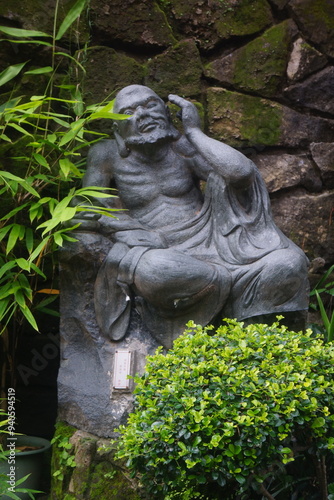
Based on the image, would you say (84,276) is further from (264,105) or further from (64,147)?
(264,105)

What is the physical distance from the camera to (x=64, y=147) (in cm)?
429

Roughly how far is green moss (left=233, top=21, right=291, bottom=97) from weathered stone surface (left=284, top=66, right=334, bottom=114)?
5.5 inches

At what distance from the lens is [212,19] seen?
501cm

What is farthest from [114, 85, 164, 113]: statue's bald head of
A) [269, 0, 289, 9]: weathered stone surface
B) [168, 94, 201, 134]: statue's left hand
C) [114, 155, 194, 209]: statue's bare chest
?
[269, 0, 289, 9]: weathered stone surface

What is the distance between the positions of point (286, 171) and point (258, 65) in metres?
0.74

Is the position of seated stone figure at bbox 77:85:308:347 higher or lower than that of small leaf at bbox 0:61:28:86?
lower

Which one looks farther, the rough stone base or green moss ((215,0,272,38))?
green moss ((215,0,272,38))

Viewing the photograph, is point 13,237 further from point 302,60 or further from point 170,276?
point 302,60

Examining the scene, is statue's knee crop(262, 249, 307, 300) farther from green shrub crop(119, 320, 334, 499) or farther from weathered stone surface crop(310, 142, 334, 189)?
weathered stone surface crop(310, 142, 334, 189)

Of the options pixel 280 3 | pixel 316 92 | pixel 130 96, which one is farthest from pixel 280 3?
pixel 130 96

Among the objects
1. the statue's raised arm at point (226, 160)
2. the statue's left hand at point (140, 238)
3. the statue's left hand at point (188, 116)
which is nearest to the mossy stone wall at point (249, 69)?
the statue's left hand at point (188, 116)

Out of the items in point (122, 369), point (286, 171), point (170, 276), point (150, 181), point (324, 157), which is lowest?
point (122, 369)

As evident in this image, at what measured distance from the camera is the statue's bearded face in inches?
148

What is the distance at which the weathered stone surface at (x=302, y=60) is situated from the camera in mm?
5070
